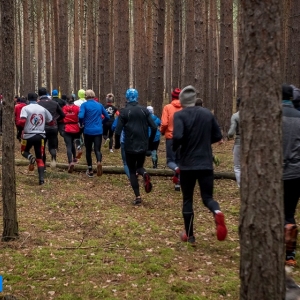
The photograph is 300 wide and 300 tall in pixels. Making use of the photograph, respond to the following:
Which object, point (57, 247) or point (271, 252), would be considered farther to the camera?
point (57, 247)

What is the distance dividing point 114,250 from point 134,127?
2.92 meters

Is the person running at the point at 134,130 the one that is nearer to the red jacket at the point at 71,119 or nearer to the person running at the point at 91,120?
the person running at the point at 91,120

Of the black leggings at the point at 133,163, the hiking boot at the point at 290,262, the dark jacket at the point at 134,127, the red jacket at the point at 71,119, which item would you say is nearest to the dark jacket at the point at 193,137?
the hiking boot at the point at 290,262

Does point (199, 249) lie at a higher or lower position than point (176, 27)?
lower

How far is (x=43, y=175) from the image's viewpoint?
1022 centimetres

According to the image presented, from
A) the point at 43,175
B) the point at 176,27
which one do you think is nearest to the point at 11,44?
the point at 43,175

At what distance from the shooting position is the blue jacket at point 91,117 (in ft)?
35.0

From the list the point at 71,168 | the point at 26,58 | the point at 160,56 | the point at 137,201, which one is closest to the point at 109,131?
the point at 160,56

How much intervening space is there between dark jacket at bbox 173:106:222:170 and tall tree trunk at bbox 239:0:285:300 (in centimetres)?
252

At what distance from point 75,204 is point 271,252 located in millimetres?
5792

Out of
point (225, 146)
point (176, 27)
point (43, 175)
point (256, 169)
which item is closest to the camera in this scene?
point (256, 169)

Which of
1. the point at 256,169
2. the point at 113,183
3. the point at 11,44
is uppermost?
the point at 11,44

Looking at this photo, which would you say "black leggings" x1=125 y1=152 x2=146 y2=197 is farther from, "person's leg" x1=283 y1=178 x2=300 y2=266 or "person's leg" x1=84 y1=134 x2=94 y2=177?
"person's leg" x1=283 y1=178 x2=300 y2=266

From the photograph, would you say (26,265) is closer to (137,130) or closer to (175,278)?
(175,278)
